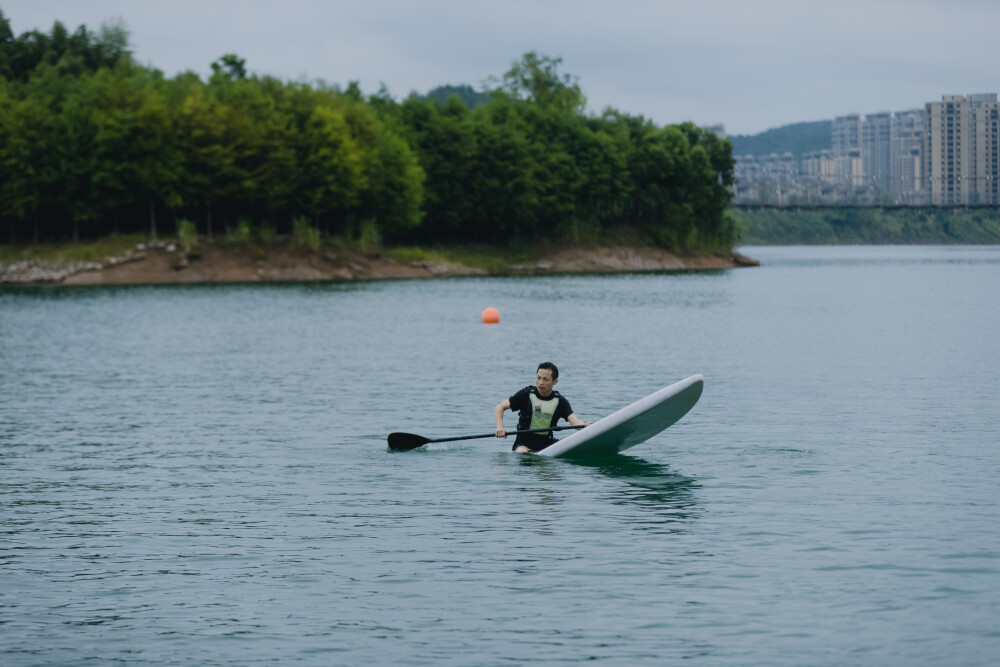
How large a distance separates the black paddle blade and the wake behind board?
2348 mm

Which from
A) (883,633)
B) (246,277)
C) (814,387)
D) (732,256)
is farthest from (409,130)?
(883,633)

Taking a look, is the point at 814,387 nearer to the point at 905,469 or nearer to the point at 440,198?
the point at 905,469

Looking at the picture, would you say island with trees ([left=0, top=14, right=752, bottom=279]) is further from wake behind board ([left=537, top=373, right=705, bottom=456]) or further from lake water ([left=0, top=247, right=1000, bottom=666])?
wake behind board ([left=537, top=373, right=705, bottom=456])

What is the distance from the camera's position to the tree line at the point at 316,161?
10144cm

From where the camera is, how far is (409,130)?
12331 centimetres

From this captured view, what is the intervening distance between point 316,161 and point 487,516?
307 ft

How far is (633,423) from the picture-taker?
19.9m

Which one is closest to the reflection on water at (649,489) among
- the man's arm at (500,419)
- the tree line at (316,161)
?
the man's arm at (500,419)

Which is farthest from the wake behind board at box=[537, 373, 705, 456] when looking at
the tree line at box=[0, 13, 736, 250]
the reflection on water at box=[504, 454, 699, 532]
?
the tree line at box=[0, 13, 736, 250]

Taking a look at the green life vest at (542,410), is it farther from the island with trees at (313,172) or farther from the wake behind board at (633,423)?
the island with trees at (313,172)

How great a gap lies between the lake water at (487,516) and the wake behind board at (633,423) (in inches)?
17.5

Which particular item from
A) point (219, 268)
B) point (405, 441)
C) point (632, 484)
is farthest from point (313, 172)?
point (632, 484)

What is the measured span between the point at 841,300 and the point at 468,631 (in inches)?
2499

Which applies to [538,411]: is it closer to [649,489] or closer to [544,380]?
[544,380]
